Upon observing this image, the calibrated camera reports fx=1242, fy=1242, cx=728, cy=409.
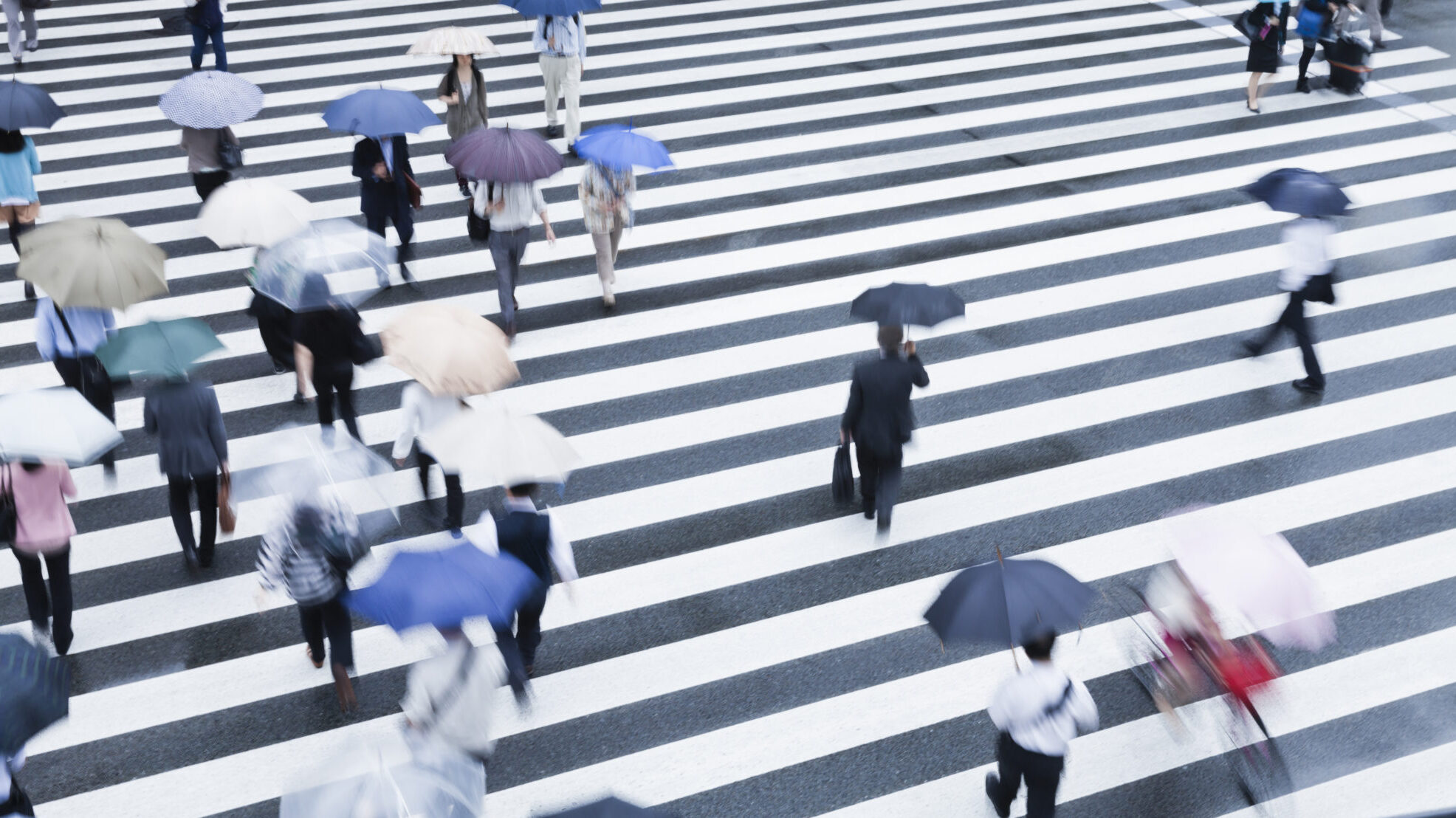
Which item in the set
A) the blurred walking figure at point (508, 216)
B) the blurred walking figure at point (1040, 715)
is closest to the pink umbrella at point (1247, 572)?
the blurred walking figure at point (1040, 715)

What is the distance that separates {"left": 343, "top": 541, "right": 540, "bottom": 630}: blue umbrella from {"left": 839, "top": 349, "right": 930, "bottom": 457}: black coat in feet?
8.71

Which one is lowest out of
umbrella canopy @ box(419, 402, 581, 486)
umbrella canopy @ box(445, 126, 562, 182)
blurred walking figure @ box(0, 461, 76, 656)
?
blurred walking figure @ box(0, 461, 76, 656)

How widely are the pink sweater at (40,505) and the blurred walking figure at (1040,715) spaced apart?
15.1 feet

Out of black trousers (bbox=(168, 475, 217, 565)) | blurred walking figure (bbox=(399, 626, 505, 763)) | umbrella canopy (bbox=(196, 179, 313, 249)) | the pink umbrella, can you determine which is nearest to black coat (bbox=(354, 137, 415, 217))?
umbrella canopy (bbox=(196, 179, 313, 249))

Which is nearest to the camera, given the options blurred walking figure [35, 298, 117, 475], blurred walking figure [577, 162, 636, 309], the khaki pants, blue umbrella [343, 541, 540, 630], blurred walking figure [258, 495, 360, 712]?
blue umbrella [343, 541, 540, 630]

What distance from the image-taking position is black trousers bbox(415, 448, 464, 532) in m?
7.36

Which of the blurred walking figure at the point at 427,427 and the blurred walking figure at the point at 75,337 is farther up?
the blurred walking figure at the point at 75,337

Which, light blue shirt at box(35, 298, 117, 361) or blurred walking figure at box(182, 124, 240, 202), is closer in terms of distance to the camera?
light blue shirt at box(35, 298, 117, 361)

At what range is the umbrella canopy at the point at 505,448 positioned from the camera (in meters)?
5.80

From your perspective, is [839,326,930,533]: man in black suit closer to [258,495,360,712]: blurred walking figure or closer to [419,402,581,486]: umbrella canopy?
[419,402,581,486]: umbrella canopy

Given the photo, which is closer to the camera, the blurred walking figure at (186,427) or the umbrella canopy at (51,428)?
the umbrella canopy at (51,428)

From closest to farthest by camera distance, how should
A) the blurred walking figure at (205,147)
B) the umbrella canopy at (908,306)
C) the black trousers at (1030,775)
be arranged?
the black trousers at (1030,775) → the umbrella canopy at (908,306) → the blurred walking figure at (205,147)

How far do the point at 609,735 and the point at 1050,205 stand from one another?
289 inches

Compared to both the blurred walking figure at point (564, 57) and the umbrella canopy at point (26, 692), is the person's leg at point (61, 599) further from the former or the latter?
the blurred walking figure at point (564, 57)
